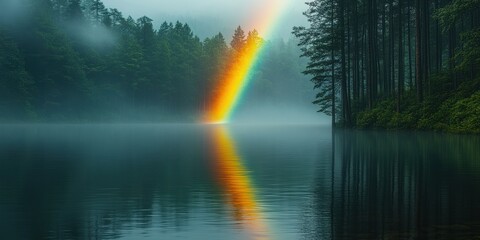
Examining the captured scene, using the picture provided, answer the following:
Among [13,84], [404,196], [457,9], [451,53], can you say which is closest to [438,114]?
[457,9]

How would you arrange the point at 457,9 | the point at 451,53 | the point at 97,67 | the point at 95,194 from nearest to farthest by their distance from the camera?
the point at 95,194 → the point at 457,9 → the point at 451,53 → the point at 97,67

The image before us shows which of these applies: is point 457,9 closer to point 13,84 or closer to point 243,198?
point 243,198

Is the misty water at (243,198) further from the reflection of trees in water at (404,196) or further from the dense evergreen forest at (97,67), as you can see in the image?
the dense evergreen forest at (97,67)

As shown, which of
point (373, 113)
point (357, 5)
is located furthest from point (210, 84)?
point (373, 113)

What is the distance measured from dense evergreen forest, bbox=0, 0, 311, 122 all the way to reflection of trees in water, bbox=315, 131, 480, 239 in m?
90.5

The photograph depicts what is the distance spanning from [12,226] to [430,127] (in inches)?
1770

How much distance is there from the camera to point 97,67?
13588 centimetres

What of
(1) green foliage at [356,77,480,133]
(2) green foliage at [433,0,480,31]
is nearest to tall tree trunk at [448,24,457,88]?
(1) green foliage at [356,77,480,133]

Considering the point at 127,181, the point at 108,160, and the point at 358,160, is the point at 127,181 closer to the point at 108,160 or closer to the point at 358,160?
the point at 108,160

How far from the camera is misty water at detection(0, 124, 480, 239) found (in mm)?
11781

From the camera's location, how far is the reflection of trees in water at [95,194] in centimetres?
1226

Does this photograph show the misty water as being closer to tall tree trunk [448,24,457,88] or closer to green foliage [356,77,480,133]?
green foliage [356,77,480,133]

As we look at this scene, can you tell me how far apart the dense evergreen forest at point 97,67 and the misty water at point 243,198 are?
8820cm

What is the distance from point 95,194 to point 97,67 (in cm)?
12224
